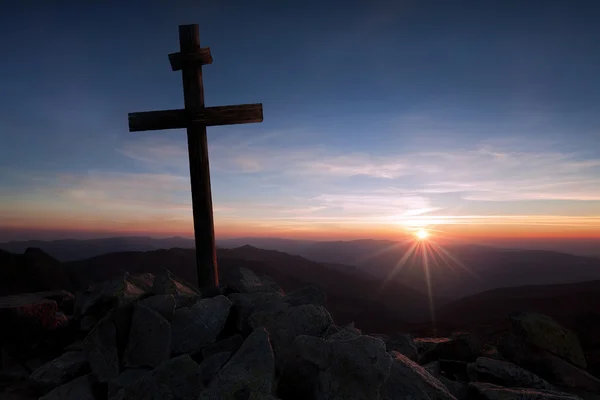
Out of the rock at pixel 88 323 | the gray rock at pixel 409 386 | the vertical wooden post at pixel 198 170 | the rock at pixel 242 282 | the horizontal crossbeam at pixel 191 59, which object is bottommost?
the gray rock at pixel 409 386

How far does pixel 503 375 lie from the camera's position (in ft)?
15.0

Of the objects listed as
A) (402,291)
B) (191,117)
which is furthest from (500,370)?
(402,291)

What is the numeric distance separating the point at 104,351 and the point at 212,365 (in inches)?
60.6

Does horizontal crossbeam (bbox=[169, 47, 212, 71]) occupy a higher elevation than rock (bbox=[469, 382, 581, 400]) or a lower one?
higher

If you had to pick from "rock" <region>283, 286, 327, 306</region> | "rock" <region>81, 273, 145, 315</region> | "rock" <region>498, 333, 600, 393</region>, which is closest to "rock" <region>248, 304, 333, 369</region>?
"rock" <region>283, 286, 327, 306</region>

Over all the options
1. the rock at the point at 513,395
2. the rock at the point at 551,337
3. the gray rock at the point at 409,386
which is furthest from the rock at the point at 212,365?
the rock at the point at 551,337

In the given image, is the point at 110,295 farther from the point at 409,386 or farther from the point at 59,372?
the point at 409,386

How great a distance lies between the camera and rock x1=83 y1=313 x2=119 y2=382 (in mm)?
4176

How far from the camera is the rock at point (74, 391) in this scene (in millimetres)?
3916

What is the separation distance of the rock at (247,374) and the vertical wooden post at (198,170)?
3.63 meters

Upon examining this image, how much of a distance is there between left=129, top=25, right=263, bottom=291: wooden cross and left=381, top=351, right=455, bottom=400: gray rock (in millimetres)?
4257

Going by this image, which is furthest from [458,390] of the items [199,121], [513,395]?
[199,121]

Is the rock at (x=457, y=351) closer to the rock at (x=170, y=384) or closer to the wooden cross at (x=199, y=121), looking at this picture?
the rock at (x=170, y=384)

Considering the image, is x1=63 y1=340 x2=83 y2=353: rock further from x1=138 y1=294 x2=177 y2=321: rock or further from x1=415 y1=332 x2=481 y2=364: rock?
x1=415 y1=332 x2=481 y2=364: rock
